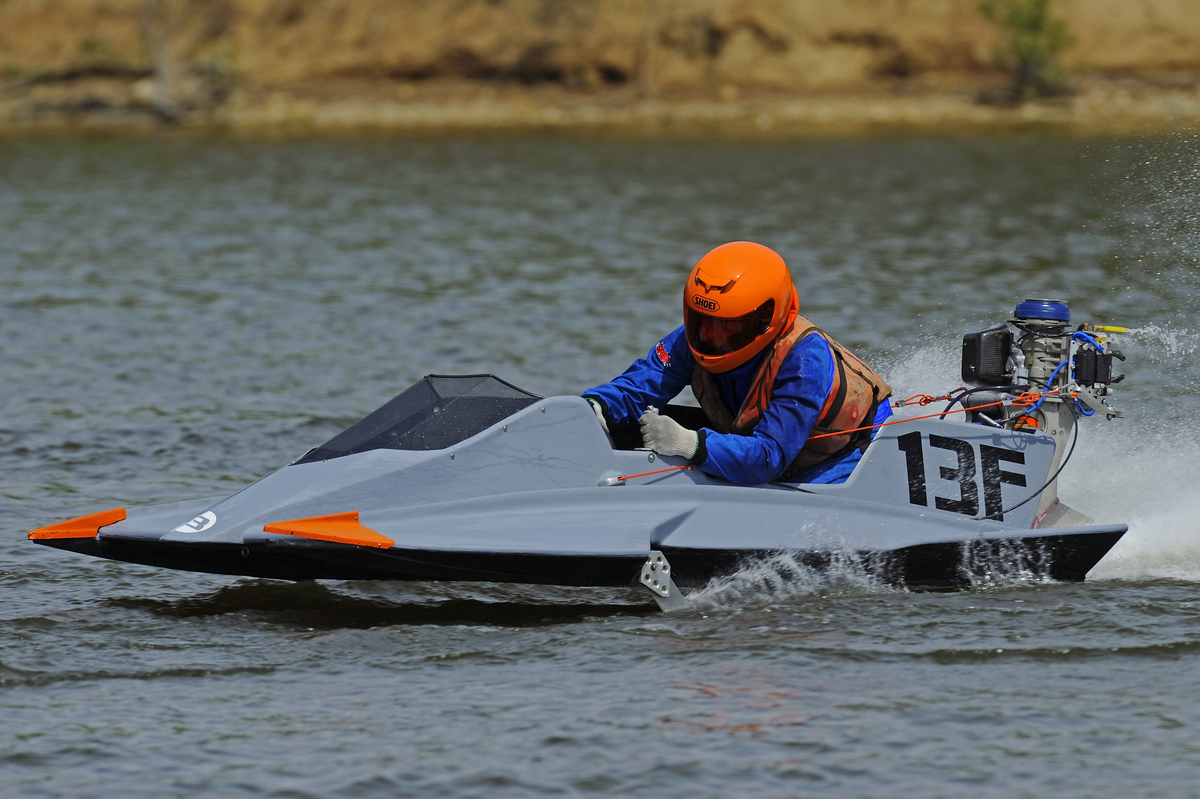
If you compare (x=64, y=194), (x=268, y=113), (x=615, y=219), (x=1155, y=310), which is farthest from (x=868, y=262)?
(x=268, y=113)

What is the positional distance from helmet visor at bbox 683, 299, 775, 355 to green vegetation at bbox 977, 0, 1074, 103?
115 feet

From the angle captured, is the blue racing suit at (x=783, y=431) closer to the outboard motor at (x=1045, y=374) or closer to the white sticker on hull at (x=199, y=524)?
the outboard motor at (x=1045, y=374)

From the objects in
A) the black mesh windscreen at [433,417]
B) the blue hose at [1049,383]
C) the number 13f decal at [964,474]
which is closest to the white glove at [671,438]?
the black mesh windscreen at [433,417]

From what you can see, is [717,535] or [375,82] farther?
[375,82]

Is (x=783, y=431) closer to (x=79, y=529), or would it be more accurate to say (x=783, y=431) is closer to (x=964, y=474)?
(x=964, y=474)

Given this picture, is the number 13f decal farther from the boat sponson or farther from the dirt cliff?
the dirt cliff

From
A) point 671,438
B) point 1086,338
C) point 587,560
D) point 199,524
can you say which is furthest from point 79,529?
point 1086,338

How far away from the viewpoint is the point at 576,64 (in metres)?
42.8

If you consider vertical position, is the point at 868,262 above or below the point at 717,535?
above

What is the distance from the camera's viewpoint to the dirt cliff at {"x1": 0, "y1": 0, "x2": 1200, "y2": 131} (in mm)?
40250

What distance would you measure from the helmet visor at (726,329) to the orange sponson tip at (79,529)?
8.54 ft

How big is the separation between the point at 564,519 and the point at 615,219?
16645 mm

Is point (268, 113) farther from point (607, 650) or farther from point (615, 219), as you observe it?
point (607, 650)

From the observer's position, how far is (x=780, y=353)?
21.5 ft
